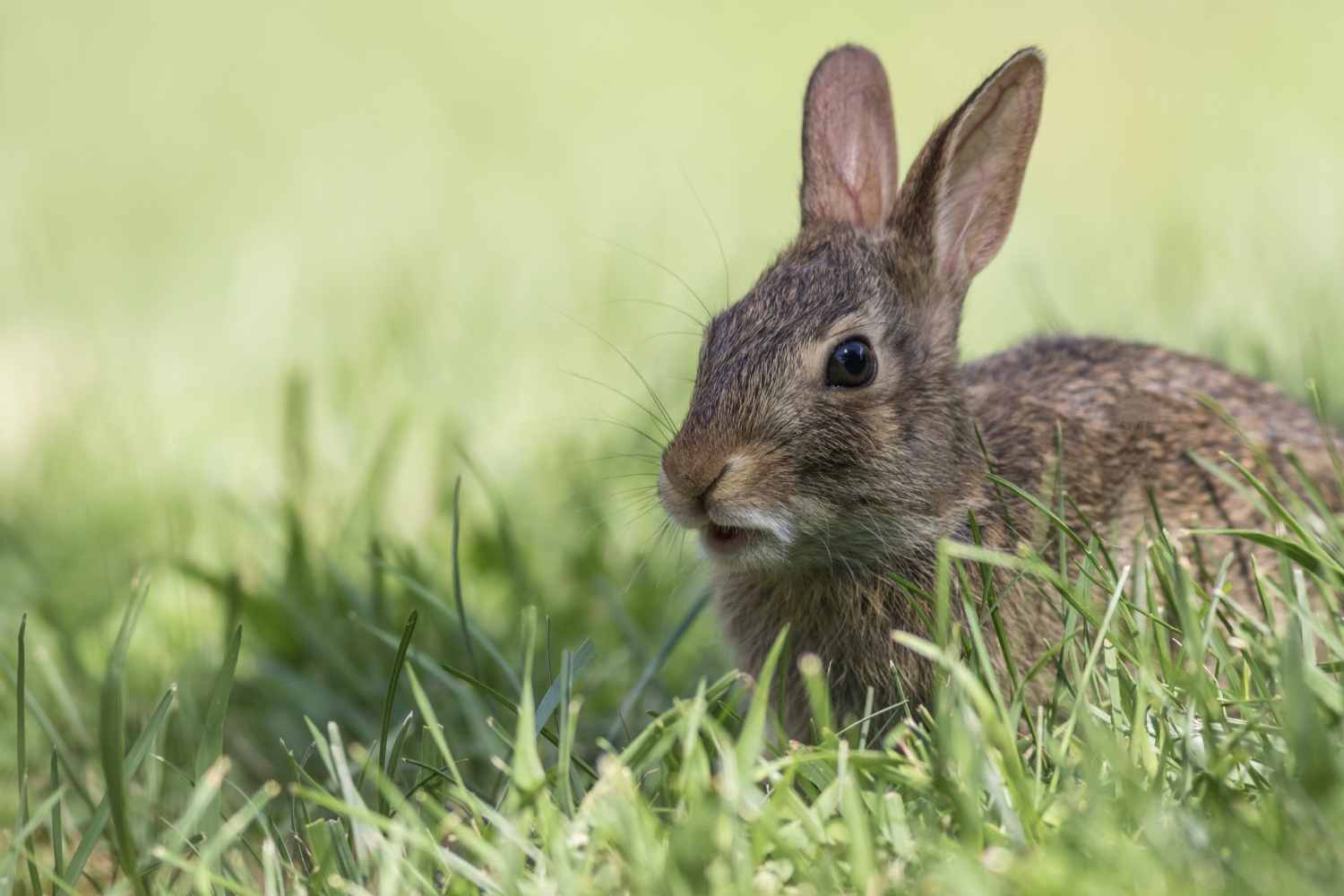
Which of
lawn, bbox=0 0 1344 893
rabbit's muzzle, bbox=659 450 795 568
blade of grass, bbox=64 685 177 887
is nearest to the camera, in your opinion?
lawn, bbox=0 0 1344 893

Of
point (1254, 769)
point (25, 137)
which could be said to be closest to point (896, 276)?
point (1254, 769)

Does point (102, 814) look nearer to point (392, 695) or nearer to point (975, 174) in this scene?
point (392, 695)

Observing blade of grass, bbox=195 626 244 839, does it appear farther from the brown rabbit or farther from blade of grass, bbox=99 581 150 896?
the brown rabbit

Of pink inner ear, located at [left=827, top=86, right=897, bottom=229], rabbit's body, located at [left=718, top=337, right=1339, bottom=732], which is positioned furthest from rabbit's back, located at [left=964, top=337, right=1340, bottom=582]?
pink inner ear, located at [left=827, top=86, right=897, bottom=229]

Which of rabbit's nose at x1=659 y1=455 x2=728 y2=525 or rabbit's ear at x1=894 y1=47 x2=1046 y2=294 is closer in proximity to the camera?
rabbit's nose at x1=659 y1=455 x2=728 y2=525

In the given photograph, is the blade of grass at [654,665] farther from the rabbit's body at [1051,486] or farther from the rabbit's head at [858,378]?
the rabbit's head at [858,378]

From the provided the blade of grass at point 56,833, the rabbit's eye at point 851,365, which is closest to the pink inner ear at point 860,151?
the rabbit's eye at point 851,365

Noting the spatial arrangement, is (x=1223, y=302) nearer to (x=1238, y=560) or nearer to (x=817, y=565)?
(x=1238, y=560)

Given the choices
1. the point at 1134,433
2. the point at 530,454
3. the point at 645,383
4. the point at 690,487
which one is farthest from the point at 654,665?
the point at 530,454
